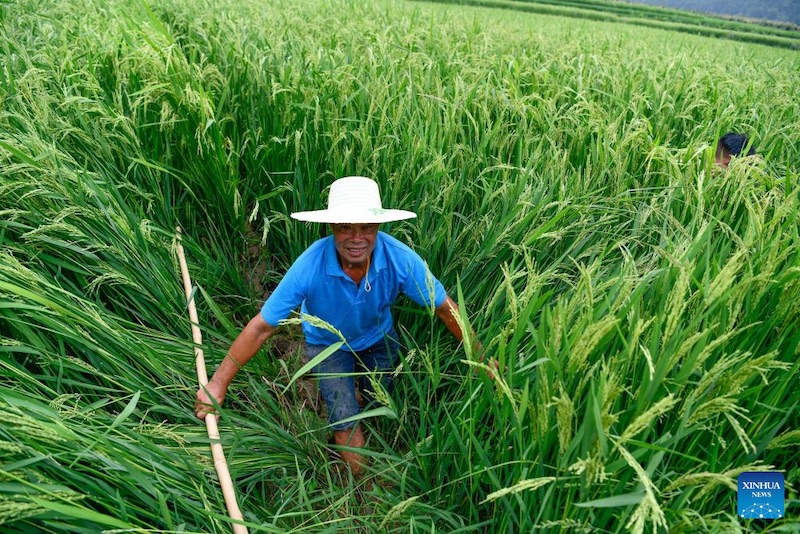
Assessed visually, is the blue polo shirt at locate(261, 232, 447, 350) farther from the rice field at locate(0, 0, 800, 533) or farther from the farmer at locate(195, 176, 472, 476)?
the rice field at locate(0, 0, 800, 533)

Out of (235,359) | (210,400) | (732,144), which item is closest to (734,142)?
(732,144)

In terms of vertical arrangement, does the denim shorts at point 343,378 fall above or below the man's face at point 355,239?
below

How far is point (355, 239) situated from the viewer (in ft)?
5.39

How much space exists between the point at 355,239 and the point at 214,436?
75cm

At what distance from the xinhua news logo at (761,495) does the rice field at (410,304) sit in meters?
0.03

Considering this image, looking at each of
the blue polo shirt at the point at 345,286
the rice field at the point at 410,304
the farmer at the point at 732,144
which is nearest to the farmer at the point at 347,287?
the blue polo shirt at the point at 345,286

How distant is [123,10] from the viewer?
3504mm

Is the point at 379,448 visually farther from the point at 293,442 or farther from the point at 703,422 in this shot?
the point at 703,422

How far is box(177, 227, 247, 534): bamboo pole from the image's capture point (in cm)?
138

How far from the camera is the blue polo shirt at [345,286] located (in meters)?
1.69

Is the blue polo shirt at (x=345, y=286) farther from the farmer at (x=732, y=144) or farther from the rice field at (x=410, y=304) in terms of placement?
the farmer at (x=732, y=144)

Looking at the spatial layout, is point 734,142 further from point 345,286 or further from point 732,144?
point 345,286

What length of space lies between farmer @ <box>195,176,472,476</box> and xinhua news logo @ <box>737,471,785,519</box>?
33.0 inches

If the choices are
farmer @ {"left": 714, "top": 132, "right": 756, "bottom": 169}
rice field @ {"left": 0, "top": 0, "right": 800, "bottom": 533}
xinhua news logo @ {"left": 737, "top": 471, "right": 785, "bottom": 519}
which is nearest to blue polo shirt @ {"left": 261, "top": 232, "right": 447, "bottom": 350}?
rice field @ {"left": 0, "top": 0, "right": 800, "bottom": 533}
